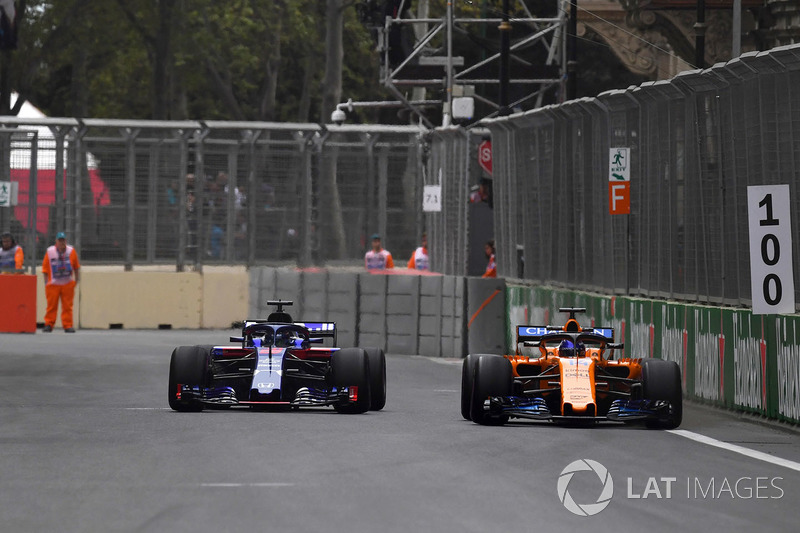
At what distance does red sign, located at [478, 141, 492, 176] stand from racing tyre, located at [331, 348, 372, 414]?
43.1ft

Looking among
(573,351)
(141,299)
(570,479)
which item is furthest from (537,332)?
(141,299)

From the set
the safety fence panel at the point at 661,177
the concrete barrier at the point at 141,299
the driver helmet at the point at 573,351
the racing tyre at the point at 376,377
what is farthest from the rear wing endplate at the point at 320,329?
the concrete barrier at the point at 141,299

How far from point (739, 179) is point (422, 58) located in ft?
85.4

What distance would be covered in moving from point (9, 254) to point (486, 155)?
29.6 ft

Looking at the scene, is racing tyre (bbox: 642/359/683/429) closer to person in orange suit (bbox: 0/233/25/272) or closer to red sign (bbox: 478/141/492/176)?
red sign (bbox: 478/141/492/176)

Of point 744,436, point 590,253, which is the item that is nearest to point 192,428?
point 744,436

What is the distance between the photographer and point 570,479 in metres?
12.0

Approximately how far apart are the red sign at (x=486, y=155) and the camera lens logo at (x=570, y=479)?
1684 centimetres

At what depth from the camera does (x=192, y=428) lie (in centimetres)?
1536

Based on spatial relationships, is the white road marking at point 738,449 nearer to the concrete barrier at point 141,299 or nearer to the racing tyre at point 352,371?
the racing tyre at point 352,371

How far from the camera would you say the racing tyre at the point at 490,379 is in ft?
51.6

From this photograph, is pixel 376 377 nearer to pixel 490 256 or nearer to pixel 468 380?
pixel 468 380

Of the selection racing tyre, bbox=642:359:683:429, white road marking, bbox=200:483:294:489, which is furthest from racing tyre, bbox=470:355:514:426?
white road marking, bbox=200:483:294:489

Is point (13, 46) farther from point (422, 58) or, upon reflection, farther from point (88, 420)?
point (88, 420)
